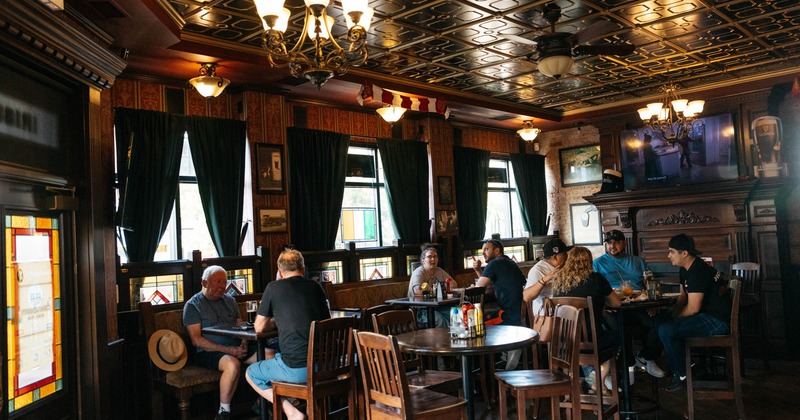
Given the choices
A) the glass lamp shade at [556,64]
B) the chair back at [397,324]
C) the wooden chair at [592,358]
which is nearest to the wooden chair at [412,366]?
the chair back at [397,324]

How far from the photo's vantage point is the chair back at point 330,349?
4367 mm

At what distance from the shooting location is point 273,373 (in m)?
4.69

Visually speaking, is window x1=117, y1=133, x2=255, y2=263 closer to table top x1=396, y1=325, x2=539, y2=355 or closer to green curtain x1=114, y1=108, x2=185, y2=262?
green curtain x1=114, y1=108, x2=185, y2=262

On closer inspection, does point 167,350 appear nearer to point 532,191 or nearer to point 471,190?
point 471,190

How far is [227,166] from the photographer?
7391 millimetres

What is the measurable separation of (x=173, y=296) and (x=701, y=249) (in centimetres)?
724

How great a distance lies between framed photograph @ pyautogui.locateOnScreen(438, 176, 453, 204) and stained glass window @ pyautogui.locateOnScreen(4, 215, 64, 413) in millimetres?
6450

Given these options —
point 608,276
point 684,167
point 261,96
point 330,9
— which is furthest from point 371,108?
point 684,167

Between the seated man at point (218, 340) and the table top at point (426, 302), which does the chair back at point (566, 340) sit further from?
the seated man at point (218, 340)

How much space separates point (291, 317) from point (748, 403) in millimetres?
4292

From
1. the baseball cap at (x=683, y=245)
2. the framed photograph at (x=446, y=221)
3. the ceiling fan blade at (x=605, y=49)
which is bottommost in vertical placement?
the baseball cap at (x=683, y=245)

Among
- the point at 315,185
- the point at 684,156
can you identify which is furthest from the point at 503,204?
the point at 315,185

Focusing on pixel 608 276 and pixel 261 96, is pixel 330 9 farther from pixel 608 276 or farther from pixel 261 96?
pixel 608 276

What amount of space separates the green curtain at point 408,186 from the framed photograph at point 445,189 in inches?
9.1
